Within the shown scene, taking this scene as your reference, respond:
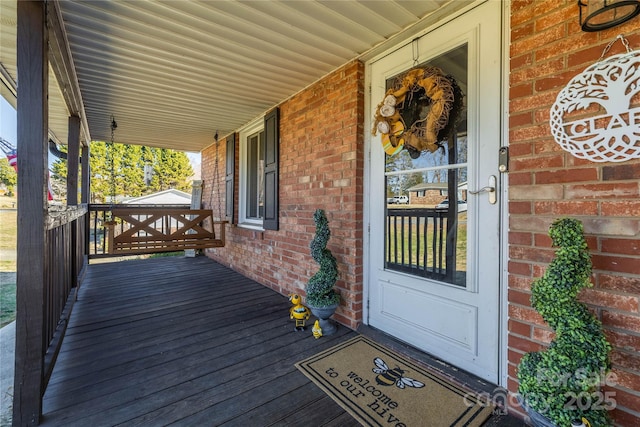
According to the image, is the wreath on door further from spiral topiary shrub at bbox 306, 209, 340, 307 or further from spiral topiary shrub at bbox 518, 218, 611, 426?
spiral topiary shrub at bbox 518, 218, 611, 426

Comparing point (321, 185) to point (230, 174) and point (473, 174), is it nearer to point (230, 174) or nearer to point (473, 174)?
point (473, 174)

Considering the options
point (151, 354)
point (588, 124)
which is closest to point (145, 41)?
point (151, 354)

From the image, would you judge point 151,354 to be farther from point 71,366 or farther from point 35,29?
point 35,29

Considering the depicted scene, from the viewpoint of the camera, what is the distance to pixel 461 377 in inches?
67.9

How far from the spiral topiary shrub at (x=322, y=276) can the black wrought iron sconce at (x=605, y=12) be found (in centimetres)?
187

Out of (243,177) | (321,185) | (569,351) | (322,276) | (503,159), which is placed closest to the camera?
(569,351)

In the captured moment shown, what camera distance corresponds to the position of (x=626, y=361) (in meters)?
1.14

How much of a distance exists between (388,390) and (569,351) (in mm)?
956

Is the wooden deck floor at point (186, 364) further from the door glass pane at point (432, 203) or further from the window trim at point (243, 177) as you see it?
the window trim at point (243, 177)

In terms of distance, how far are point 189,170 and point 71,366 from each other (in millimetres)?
14379

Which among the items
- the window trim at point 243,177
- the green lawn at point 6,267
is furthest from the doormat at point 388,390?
the window trim at point 243,177

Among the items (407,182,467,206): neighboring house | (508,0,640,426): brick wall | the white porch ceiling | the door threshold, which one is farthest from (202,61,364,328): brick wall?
(508,0,640,426): brick wall

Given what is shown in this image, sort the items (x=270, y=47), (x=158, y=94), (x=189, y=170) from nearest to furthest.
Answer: (x=270, y=47)
(x=158, y=94)
(x=189, y=170)

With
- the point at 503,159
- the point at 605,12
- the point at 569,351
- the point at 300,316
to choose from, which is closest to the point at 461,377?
the point at 569,351
